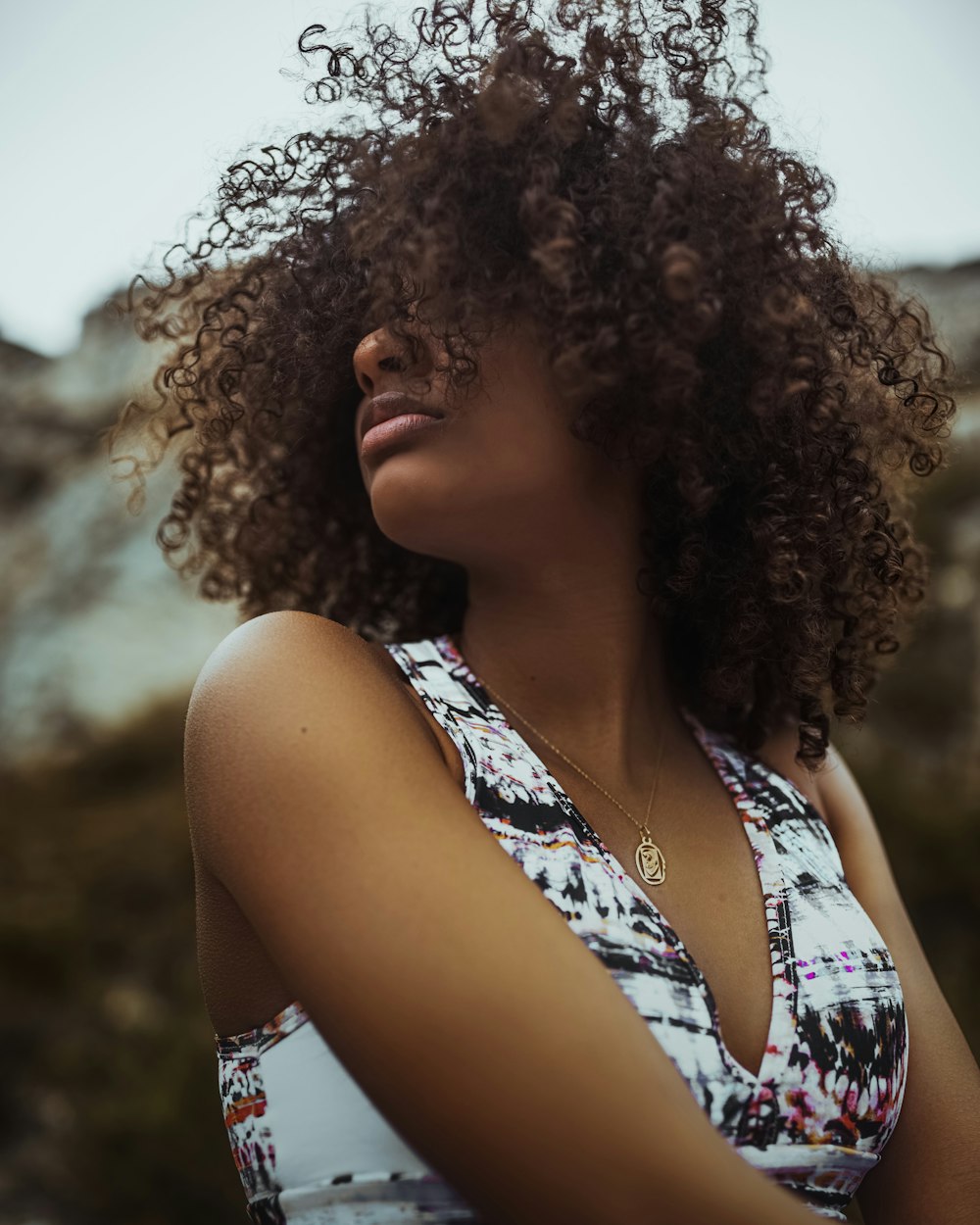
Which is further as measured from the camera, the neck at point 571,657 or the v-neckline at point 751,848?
the neck at point 571,657

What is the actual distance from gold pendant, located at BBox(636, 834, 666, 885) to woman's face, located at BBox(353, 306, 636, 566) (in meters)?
0.51

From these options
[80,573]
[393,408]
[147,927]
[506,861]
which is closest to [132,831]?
[147,927]

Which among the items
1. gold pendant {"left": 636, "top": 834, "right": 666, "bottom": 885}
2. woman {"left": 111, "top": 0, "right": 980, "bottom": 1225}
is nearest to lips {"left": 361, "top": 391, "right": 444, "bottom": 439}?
woman {"left": 111, "top": 0, "right": 980, "bottom": 1225}

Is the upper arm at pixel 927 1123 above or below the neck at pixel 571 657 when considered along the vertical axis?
below

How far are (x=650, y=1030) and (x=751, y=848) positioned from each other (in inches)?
22.7

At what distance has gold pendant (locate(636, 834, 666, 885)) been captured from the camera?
165cm

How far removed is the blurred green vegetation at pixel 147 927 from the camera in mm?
3074

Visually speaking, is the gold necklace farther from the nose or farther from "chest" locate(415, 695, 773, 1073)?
the nose

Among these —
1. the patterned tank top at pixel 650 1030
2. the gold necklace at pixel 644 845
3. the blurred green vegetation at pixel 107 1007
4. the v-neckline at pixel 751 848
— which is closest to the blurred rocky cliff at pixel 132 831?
the blurred green vegetation at pixel 107 1007

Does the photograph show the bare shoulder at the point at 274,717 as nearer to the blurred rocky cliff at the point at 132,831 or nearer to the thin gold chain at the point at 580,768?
the thin gold chain at the point at 580,768

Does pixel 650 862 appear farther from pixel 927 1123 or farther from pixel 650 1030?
pixel 927 1123

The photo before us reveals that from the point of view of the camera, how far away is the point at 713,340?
1.71 metres

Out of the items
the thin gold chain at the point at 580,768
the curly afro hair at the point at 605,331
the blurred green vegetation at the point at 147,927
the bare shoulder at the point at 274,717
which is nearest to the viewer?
the bare shoulder at the point at 274,717

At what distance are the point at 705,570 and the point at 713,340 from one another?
1.39 feet
